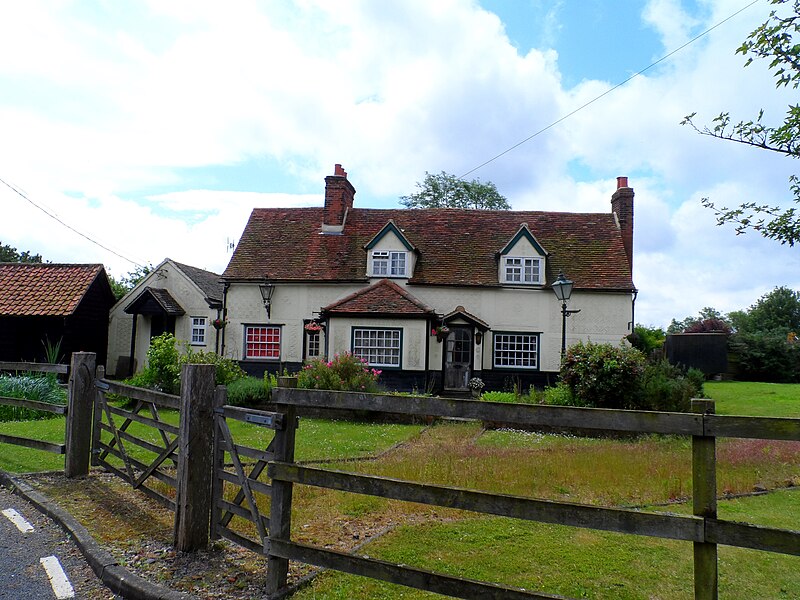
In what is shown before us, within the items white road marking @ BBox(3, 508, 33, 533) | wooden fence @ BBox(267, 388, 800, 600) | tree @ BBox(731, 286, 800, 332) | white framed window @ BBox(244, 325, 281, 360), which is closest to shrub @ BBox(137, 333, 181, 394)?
white framed window @ BBox(244, 325, 281, 360)

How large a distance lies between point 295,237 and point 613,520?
943 inches

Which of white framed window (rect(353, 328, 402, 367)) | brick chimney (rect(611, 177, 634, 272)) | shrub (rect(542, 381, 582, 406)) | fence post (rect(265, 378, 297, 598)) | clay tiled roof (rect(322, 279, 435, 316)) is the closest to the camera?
fence post (rect(265, 378, 297, 598))

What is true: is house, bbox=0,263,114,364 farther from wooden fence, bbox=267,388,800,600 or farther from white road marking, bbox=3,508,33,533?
wooden fence, bbox=267,388,800,600

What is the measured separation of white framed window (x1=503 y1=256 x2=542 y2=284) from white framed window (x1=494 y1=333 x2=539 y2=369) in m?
2.21

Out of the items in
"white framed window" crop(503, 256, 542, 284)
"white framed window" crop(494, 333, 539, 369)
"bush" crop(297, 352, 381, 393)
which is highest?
"white framed window" crop(503, 256, 542, 284)

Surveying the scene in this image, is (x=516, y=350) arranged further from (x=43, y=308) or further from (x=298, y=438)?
(x=43, y=308)

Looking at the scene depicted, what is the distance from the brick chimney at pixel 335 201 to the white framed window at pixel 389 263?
9.35 ft

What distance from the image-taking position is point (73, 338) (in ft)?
80.9

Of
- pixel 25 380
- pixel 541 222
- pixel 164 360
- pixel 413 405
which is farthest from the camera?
pixel 541 222

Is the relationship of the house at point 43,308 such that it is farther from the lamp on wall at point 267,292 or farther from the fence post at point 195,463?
the fence post at point 195,463

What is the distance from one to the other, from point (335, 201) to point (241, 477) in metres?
22.1

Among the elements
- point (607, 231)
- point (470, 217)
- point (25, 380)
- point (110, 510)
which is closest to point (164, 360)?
point (25, 380)

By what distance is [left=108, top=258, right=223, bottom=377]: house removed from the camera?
26516 millimetres

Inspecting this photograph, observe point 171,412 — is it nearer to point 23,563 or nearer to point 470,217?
point 23,563
